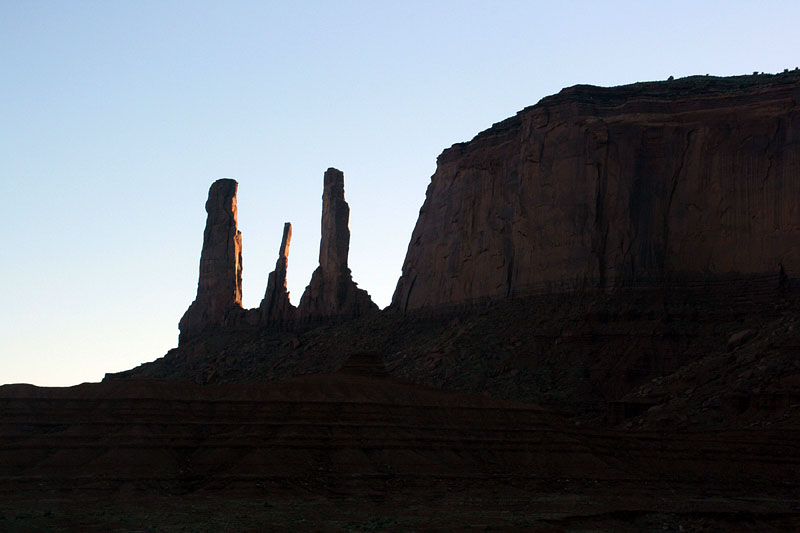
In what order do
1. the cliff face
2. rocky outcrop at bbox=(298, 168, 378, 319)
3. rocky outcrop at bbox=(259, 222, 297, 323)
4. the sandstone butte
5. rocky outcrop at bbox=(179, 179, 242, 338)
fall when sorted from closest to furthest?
the cliff face
rocky outcrop at bbox=(298, 168, 378, 319)
the sandstone butte
rocky outcrop at bbox=(259, 222, 297, 323)
rocky outcrop at bbox=(179, 179, 242, 338)

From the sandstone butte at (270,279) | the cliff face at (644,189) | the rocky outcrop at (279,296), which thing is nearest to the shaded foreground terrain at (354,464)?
the cliff face at (644,189)

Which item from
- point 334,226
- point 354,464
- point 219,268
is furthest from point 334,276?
point 354,464

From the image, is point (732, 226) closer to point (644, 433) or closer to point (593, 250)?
point (593, 250)

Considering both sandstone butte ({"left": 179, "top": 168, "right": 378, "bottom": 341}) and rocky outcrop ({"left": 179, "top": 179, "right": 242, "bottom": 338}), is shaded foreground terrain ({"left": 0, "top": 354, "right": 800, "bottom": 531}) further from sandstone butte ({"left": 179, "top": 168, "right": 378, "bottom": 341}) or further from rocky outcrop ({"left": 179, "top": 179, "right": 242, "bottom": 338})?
rocky outcrop ({"left": 179, "top": 179, "right": 242, "bottom": 338})

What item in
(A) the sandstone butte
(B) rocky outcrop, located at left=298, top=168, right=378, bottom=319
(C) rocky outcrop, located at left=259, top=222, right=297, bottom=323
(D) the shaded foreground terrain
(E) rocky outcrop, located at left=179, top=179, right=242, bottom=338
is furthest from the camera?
(E) rocky outcrop, located at left=179, top=179, right=242, bottom=338

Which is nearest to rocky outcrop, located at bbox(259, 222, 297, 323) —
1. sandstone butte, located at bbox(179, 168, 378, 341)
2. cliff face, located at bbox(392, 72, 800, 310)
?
sandstone butte, located at bbox(179, 168, 378, 341)

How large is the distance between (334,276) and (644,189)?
32390mm

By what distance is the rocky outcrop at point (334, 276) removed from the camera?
326ft

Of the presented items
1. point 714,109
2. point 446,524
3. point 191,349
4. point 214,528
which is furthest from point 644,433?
point 191,349

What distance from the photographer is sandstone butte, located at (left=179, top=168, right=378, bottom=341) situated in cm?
10050

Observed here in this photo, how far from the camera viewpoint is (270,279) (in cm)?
10688

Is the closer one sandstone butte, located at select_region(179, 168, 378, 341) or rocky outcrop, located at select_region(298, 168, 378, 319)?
rocky outcrop, located at select_region(298, 168, 378, 319)

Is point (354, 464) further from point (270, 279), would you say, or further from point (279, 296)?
point (270, 279)

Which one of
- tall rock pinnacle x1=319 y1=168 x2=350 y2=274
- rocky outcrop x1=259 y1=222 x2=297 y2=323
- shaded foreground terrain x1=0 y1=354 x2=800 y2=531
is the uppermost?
tall rock pinnacle x1=319 y1=168 x2=350 y2=274
